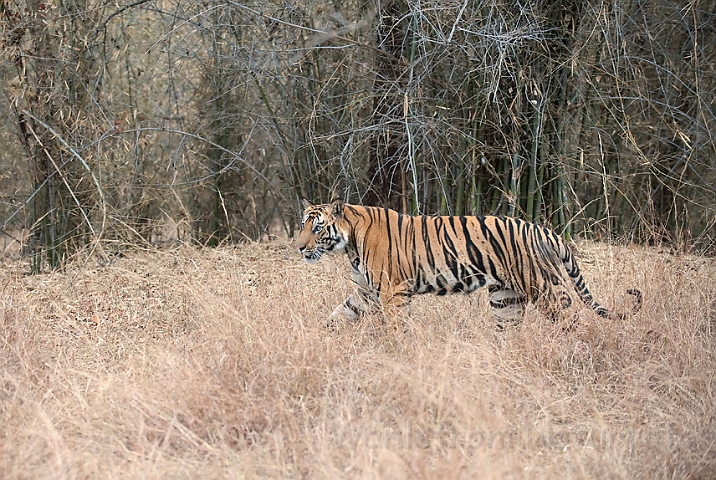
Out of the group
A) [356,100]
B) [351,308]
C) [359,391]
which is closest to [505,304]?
[351,308]

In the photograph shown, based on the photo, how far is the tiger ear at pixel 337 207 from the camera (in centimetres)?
605

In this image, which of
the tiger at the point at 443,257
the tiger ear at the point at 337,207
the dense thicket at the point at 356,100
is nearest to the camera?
the tiger at the point at 443,257

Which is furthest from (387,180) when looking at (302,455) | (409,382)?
(302,455)

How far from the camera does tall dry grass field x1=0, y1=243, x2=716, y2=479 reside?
3.86 meters

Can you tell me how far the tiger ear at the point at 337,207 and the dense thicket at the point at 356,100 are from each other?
3.33 feet

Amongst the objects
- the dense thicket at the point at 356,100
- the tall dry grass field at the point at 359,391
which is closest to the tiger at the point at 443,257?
the tall dry grass field at the point at 359,391

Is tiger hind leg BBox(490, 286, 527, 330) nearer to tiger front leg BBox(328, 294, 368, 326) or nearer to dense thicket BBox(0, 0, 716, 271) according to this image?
tiger front leg BBox(328, 294, 368, 326)

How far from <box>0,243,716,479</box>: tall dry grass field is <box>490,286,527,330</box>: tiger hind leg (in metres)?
0.11

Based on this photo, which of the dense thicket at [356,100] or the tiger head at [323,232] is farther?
the dense thicket at [356,100]

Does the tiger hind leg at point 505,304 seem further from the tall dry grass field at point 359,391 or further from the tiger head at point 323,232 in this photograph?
the tiger head at point 323,232

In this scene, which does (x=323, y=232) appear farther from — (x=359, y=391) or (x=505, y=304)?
(x=359, y=391)

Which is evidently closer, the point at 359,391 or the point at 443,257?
the point at 359,391

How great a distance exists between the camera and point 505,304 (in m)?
6.14

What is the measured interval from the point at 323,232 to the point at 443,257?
0.93 meters
